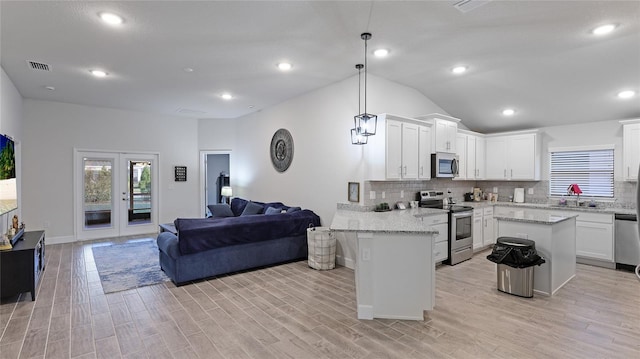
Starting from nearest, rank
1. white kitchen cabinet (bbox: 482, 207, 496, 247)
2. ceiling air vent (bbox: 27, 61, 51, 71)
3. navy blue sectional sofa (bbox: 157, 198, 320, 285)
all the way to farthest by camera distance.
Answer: navy blue sectional sofa (bbox: 157, 198, 320, 285) → ceiling air vent (bbox: 27, 61, 51, 71) → white kitchen cabinet (bbox: 482, 207, 496, 247)

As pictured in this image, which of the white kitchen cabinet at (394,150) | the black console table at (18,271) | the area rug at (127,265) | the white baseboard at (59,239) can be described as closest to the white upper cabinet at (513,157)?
the white kitchen cabinet at (394,150)

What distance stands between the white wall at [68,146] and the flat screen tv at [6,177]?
2165 millimetres

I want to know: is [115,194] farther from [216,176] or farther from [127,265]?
[216,176]

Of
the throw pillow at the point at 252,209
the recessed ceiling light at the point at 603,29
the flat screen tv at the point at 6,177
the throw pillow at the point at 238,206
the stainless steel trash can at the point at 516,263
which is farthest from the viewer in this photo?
the throw pillow at the point at 238,206

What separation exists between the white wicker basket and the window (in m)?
4.47

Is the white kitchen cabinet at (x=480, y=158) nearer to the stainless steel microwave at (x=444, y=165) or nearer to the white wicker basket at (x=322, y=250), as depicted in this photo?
the stainless steel microwave at (x=444, y=165)

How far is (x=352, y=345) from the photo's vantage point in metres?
2.62

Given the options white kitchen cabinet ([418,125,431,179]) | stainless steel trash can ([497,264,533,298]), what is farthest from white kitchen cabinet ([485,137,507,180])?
stainless steel trash can ([497,264,533,298])

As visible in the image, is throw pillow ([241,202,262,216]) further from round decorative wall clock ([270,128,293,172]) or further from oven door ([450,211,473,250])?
oven door ([450,211,473,250])

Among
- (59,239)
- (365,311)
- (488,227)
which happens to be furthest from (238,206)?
(488,227)

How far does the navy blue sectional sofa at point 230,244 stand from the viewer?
4074 millimetres

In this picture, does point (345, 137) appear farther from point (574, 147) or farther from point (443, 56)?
point (574, 147)

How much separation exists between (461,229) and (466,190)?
1903 millimetres

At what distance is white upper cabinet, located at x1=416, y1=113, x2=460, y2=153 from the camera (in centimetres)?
516
